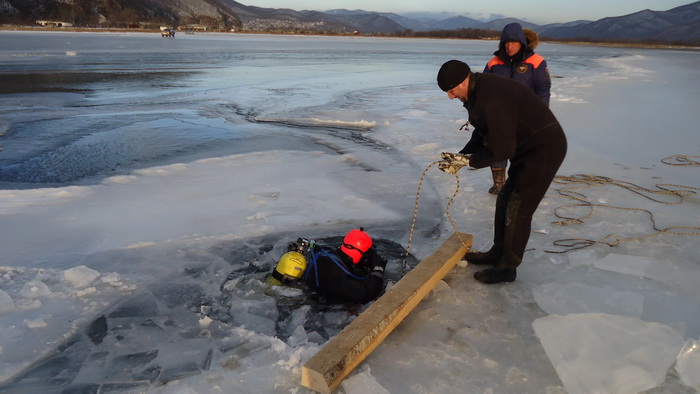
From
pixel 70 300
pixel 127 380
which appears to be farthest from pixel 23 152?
pixel 127 380

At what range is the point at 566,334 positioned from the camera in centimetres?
275

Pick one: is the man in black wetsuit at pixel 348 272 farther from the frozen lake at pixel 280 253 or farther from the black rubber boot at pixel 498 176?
the black rubber boot at pixel 498 176

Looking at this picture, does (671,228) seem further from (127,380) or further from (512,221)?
(127,380)

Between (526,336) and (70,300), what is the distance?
3022 millimetres

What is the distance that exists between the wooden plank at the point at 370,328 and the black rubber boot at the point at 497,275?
0.26 meters

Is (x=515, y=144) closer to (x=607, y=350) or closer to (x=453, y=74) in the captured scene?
(x=453, y=74)

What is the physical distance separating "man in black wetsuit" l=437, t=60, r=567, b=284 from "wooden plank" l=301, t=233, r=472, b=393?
0.39 metres

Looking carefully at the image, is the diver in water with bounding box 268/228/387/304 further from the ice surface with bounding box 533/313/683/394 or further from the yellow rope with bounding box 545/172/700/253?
the yellow rope with bounding box 545/172/700/253

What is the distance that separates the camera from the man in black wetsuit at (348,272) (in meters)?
3.23

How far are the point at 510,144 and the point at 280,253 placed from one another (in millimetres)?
2121

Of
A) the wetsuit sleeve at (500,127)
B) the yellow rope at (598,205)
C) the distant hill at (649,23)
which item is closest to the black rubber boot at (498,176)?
the yellow rope at (598,205)

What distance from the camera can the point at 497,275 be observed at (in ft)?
10.9

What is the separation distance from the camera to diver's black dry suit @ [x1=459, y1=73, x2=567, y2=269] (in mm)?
2756

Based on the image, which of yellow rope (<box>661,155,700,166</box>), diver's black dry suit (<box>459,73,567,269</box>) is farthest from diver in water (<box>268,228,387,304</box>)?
yellow rope (<box>661,155,700,166</box>)
